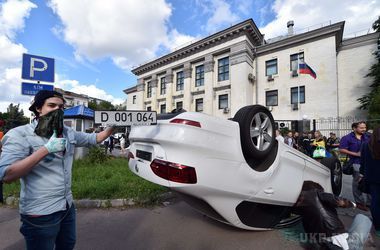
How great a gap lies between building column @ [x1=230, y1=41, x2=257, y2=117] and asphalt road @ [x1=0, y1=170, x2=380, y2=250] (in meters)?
17.4

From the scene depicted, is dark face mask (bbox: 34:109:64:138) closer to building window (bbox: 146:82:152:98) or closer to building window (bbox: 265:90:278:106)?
building window (bbox: 265:90:278:106)

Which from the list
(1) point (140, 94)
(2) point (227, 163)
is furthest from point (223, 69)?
(2) point (227, 163)

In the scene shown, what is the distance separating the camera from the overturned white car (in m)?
1.99

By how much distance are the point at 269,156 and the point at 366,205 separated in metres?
3.24

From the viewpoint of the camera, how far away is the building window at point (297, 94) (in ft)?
62.4

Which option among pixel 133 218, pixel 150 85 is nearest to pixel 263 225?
pixel 133 218

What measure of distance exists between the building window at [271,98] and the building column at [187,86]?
8.91 meters

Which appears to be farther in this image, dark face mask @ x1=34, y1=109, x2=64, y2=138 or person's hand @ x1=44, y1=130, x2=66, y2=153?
dark face mask @ x1=34, y1=109, x2=64, y2=138

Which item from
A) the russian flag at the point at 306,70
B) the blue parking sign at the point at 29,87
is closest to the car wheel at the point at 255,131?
the blue parking sign at the point at 29,87

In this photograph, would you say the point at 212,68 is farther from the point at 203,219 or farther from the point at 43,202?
the point at 43,202

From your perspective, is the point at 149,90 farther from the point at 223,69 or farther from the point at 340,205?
the point at 340,205

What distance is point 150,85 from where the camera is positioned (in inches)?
1248

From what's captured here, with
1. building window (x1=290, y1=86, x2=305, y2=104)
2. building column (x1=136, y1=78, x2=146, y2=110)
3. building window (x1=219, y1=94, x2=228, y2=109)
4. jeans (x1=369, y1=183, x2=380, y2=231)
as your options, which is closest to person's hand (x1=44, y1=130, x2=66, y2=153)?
jeans (x1=369, y1=183, x2=380, y2=231)

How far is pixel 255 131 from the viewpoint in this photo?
244 centimetres
